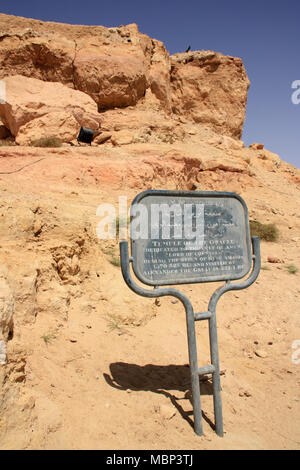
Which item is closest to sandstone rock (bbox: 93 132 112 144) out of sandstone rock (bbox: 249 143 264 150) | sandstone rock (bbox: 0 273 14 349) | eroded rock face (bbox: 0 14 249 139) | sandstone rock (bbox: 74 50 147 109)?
eroded rock face (bbox: 0 14 249 139)

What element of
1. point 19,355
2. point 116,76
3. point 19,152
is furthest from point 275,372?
point 116,76

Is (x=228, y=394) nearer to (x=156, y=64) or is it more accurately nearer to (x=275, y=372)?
(x=275, y=372)

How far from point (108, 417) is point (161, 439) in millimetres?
364

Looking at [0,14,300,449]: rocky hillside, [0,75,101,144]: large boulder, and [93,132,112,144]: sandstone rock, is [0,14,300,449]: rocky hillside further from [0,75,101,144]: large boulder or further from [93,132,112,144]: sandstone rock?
[93,132,112,144]: sandstone rock

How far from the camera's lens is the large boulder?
365 inches

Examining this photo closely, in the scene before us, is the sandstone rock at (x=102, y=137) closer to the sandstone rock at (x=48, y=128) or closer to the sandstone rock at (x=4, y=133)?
the sandstone rock at (x=48, y=128)

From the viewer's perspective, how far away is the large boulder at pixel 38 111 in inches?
365

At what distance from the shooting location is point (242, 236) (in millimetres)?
2594

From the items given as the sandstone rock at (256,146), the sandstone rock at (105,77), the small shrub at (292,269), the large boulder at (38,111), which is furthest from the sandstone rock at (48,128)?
the sandstone rock at (256,146)

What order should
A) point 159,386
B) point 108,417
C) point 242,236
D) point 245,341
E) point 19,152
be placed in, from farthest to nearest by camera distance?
point 19,152 < point 245,341 < point 159,386 < point 242,236 < point 108,417

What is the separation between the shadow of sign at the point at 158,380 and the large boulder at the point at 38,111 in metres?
7.71

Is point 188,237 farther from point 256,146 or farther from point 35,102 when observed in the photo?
point 256,146

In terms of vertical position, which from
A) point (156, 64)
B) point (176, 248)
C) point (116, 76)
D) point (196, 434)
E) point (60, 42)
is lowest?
point (196, 434)

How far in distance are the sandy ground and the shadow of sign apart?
0.01 meters
